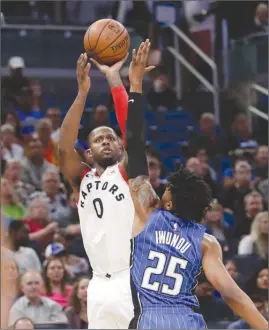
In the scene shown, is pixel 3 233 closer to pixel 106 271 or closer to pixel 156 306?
pixel 106 271

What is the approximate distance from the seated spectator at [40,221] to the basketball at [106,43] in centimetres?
399

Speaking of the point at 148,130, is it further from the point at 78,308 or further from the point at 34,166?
the point at 78,308

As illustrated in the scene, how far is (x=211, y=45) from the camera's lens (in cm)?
1544

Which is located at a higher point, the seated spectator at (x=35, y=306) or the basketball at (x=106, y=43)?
the basketball at (x=106, y=43)

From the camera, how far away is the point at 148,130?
46.7 ft

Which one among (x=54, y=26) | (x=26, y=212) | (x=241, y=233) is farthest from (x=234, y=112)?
(x=26, y=212)

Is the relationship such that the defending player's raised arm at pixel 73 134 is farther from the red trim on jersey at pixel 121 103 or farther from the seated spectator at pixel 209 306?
the seated spectator at pixel 209 306

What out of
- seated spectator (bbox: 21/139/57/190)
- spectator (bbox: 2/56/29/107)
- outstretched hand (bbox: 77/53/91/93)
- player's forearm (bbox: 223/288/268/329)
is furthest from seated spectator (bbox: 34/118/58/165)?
player's forearm (bbox: 223/288/268/329)

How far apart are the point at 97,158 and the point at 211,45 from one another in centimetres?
908

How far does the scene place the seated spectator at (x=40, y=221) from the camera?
10.6 meters

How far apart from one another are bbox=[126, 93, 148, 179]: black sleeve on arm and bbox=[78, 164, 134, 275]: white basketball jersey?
101 centimetres

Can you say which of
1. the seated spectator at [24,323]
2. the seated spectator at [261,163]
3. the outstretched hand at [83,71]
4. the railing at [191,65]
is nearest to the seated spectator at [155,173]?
the seated spectator at [261,163]

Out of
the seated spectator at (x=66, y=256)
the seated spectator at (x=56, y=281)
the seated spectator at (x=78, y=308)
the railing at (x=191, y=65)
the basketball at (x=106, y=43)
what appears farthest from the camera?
the railing at (x=191, y=65)

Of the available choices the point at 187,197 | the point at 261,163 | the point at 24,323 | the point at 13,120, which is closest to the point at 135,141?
the point at 187,197
